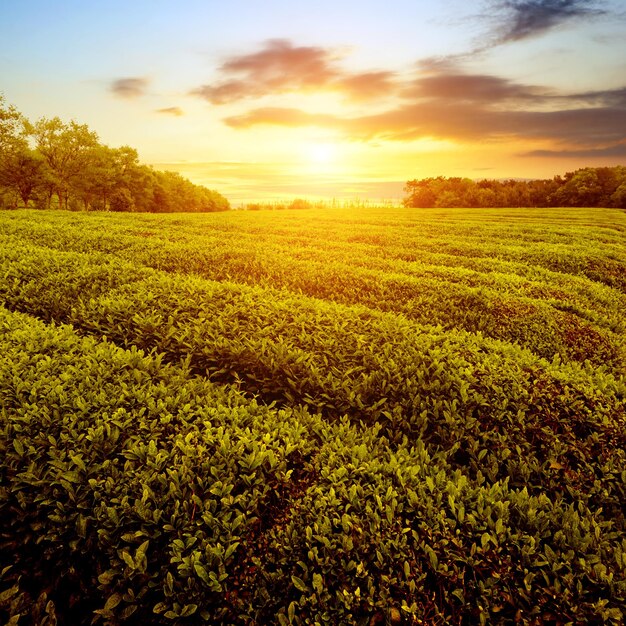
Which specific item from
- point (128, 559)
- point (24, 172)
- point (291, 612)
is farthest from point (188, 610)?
point (24, 172)

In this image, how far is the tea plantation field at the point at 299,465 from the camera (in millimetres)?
3377

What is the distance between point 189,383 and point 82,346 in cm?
210

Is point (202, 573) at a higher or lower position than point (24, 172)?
lower

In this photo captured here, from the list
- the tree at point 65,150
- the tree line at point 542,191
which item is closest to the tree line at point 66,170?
the tree at point 65,150

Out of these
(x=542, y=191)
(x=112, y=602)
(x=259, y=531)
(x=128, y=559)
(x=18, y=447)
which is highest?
(x=542, y=191)

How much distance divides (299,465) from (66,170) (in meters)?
74.6

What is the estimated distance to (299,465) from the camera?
464 cm

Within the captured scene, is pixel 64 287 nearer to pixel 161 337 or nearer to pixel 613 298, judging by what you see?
pixel 161 337

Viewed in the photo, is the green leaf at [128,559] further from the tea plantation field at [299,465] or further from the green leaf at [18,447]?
the green leaf at [18,447]

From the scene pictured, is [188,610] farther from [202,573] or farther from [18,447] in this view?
[18,447]

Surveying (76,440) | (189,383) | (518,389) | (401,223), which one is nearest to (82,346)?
(189,383)

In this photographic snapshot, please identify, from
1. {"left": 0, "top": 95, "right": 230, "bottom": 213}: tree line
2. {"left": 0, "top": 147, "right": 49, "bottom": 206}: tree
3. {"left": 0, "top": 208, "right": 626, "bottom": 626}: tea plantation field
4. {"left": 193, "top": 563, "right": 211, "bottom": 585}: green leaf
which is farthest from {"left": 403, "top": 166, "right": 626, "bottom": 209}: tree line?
{"left": 193, "top": 563, "right": 211, "bottom": 585}: green leaf

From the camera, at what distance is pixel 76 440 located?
4.54 meters

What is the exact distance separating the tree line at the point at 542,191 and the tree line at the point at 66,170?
2450 inches
